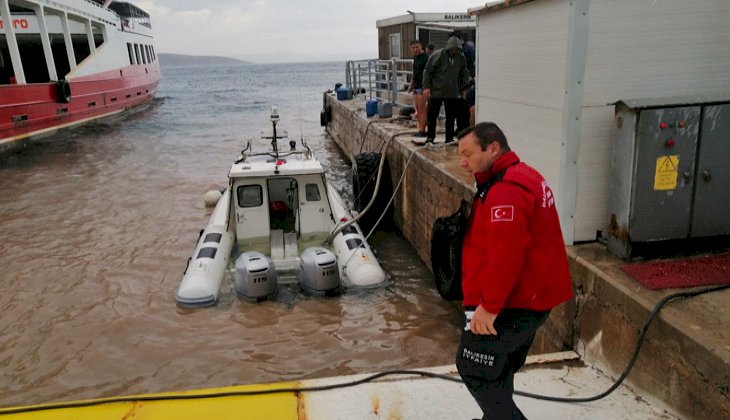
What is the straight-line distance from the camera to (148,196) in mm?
13617

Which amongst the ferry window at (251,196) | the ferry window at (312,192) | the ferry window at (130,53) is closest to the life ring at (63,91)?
the ferry window at (130,53)

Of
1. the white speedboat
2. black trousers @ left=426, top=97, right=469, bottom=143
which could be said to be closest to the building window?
black trousers @ left=426, top=97, right=469, bottom=143

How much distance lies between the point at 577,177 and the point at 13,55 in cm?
2072

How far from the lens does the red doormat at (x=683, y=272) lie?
11.7 ft

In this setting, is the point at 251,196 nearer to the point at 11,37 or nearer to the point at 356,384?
the point at 356,384

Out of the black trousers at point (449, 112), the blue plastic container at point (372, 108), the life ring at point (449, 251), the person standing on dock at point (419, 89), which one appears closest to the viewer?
the life ring at point (449, 251)

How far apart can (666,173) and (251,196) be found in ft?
19.1

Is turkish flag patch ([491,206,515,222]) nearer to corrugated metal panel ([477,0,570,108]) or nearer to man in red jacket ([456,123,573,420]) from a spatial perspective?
man in red jacket ([456,123,573,420])

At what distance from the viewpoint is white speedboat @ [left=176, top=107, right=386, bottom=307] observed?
692cm

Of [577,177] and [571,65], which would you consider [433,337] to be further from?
[571,65]

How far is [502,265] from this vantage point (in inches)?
91.7

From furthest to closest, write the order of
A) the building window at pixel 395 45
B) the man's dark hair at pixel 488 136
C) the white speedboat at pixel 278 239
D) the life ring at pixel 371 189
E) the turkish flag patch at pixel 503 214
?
the building window at pixel 395 45
the life ring at pixel 371 189
the white speedboat at pixel 278 239
the man's dark hair at pixel 488 136
the turkish flag patch at pixel 503 214

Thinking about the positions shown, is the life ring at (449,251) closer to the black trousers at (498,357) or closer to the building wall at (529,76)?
the black trousers at (498,357)

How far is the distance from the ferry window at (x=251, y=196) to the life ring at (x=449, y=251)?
538 centimetres
